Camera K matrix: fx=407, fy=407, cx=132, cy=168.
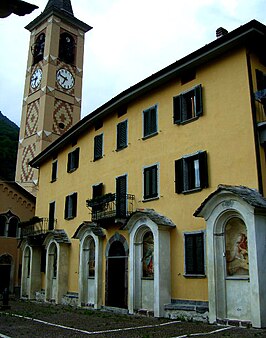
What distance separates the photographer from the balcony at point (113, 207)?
18086 mm

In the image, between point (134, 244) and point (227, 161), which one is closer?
point (227, 161)

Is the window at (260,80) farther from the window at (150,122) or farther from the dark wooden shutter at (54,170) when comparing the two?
the dark wooden shutter at (54,170)

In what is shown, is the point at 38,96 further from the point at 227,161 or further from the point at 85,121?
the point at 227,161

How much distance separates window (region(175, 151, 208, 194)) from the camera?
593 inches

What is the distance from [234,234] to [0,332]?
783 centimetres

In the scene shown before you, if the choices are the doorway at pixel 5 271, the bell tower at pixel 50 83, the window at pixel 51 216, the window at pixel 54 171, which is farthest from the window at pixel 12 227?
the window at pixel 54 171

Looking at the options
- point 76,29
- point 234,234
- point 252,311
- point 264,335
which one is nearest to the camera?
point 264,335

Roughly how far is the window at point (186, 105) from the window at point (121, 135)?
3.70 metres

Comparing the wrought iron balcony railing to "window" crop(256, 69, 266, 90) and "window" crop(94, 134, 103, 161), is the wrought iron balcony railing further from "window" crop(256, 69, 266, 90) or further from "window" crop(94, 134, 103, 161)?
"window" crop(256, 69, 266, 90)

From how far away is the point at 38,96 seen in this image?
37062 millimetres

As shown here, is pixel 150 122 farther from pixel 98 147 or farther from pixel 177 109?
pixel 98 147

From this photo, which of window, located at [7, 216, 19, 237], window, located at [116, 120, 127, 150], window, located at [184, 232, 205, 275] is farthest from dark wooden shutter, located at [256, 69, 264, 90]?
Answer: window, located at [7, 216, 19, 237]

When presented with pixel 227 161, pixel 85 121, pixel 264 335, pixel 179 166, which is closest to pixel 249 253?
pixel 264 335

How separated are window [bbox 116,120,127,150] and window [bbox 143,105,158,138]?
5.03 ft
